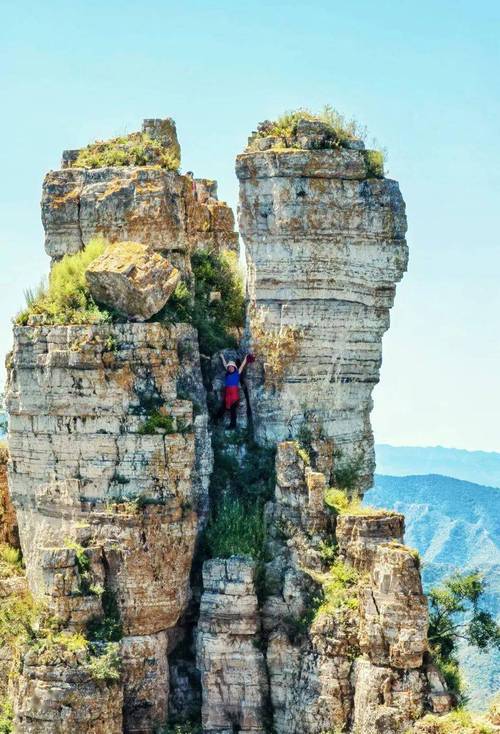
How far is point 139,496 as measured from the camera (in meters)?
29.9

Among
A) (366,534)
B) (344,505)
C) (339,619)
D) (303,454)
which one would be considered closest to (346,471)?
(303,454)

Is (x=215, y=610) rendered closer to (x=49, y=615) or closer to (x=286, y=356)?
(x=49, y=615)

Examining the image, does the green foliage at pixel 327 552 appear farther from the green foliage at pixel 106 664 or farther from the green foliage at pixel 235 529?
the green foliage at pixel 106 664

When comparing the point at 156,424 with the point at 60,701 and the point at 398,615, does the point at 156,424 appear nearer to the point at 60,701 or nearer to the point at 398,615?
the point at 60,701

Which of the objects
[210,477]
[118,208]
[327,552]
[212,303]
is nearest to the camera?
[327,552]

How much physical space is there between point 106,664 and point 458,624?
28.4 feet

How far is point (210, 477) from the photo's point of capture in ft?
104

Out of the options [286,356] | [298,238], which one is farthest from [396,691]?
[298,238]

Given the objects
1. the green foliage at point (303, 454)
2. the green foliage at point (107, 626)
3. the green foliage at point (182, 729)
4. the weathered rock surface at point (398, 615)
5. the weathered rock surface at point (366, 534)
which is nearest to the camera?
the weathered rock surface at point (398, 615)

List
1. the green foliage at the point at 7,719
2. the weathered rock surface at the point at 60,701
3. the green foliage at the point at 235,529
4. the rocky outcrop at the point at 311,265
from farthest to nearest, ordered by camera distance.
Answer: the rocky outcrop at the point at 311,265 → the green foliage at the point at 7,719 → the green foliage at the point at 235,529 → the weathered rock surface at the point at 60,701

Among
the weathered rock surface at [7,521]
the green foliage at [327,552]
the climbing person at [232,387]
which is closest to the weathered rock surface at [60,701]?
the green foliage at [327,552]

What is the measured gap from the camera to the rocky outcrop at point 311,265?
1224 inches

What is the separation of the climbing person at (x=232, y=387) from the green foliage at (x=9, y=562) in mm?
6157

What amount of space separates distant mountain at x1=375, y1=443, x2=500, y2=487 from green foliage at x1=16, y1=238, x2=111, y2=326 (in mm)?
133025
